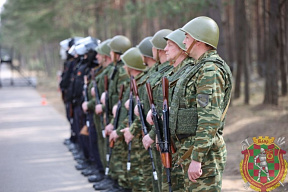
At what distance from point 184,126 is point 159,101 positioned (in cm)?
85

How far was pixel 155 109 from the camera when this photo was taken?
5.16 meters

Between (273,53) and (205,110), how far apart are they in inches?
417

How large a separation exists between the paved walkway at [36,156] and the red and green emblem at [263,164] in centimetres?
293

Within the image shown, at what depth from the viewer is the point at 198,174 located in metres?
4.12

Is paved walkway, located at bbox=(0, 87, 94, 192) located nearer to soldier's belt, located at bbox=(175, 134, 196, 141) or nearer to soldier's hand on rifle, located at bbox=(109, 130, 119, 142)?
soldier's hand on rifle, located at bbox=(109, 130, 119, 142)

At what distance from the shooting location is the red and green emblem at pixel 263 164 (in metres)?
5.29

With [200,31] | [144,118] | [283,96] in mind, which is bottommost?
[283,96]

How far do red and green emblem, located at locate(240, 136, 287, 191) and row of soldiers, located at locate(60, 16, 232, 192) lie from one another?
867mm

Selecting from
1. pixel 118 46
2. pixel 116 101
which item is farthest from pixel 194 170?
pixel 118 46

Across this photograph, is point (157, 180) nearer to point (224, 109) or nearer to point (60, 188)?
point (224, 109)

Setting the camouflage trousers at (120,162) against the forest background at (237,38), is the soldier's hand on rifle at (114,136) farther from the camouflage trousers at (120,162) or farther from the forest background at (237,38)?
the forest background at (237,38)

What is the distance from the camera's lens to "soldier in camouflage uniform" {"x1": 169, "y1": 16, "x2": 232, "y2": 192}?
13.4 ft

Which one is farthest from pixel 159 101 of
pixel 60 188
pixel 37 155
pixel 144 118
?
pixel 37 155

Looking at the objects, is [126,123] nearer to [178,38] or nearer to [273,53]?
[178,38]
